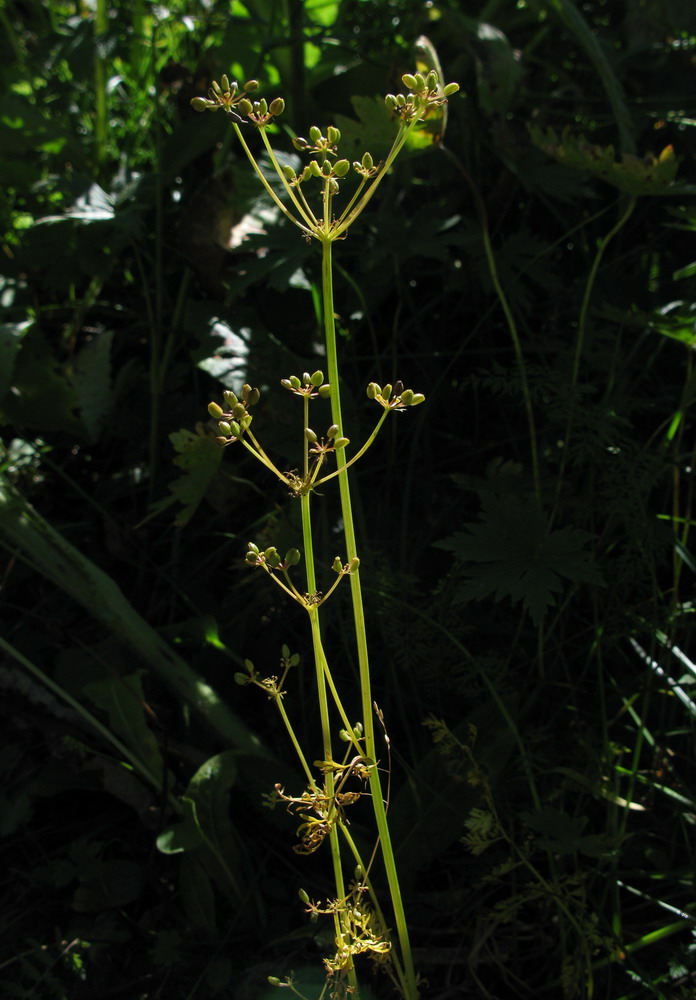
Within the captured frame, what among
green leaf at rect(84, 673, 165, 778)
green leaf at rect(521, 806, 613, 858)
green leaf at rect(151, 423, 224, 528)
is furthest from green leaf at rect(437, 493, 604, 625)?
green leaf at rect(84, 673, 165, 778)

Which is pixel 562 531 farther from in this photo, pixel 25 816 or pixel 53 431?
pixel 53 431

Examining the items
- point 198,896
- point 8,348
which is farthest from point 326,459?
point 8,348

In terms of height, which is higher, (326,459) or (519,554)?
(326,459)

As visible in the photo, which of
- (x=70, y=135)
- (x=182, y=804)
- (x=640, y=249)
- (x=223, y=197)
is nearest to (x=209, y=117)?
(x=223, y=197)

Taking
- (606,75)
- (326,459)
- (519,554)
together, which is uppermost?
(606,75)

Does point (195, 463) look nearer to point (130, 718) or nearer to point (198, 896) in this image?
point (130, 718)

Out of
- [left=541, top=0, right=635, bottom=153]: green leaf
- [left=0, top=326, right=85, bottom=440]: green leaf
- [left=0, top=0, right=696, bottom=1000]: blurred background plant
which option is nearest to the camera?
[left=0, top=0, right=696, bottom=1000]: blurred background plant

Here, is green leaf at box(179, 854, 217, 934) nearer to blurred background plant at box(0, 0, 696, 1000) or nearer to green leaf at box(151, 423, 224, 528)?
blurred background plant at box(0, 0, 696, 1000)

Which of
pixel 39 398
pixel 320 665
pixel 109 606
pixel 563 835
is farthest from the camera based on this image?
pixel 39 398
